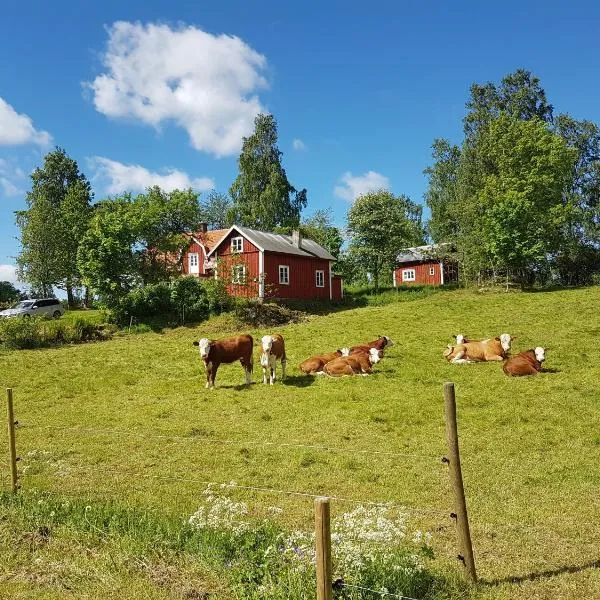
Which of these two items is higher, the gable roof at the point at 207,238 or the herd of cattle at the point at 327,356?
the gable roof at the point at 207,238

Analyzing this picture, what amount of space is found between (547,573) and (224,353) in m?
12.3

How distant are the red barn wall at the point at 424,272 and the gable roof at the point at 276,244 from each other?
16.7 m

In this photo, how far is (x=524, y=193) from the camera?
137 ft

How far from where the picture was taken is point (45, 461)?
10172mm

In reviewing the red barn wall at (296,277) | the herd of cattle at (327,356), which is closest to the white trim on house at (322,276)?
the red barn wall at (296,277)

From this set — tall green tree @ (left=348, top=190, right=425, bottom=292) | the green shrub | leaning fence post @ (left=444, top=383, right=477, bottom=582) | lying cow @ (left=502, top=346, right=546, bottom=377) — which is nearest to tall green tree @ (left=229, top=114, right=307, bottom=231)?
tall green tree @ (left=348, top=190, right=425, bottom=292)

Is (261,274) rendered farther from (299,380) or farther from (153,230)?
(299,380)

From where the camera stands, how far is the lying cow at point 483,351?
17.2m

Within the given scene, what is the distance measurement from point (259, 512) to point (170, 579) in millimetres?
2273

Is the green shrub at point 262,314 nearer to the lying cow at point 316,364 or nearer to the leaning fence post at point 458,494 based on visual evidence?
the lying cow at point 316,364

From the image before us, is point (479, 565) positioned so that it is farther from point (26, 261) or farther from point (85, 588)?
point (26, 261)

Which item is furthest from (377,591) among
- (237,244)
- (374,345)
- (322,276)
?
(322,276)

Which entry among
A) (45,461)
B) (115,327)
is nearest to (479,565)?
(45,461)

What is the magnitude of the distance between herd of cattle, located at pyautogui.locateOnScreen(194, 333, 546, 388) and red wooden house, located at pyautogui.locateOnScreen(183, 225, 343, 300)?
17.8 m
